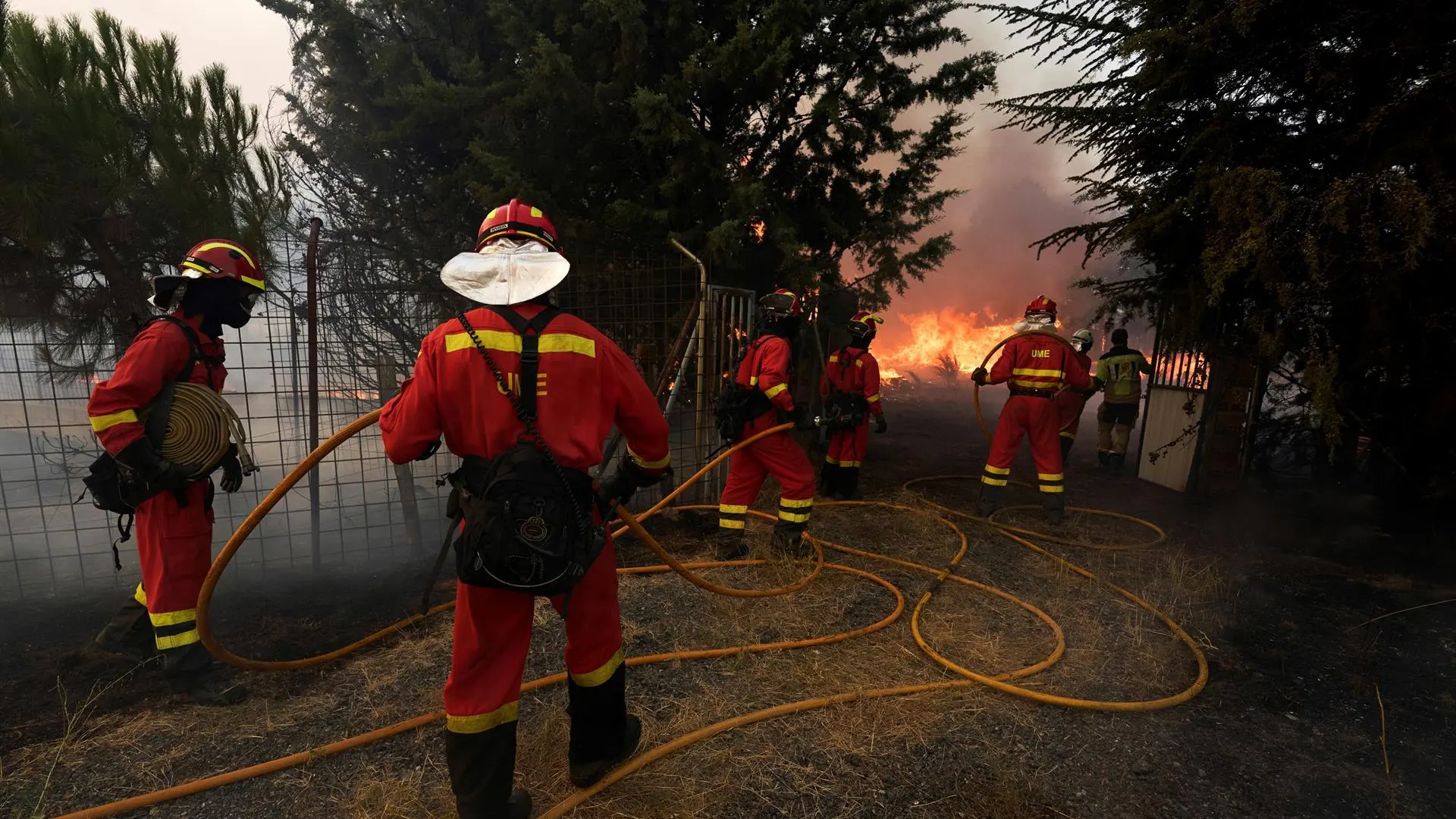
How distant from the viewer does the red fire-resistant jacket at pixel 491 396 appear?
82.0 inches

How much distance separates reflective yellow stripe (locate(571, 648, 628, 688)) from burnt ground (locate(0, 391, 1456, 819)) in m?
0.52

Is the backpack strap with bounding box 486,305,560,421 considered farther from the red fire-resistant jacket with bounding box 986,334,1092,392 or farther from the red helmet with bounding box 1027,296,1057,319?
the red helmet with bounding box 1027,296,1057,319

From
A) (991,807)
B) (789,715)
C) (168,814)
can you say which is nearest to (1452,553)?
(991,807)

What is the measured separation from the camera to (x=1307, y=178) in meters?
5.09

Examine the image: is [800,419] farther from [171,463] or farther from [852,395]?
[171,463]

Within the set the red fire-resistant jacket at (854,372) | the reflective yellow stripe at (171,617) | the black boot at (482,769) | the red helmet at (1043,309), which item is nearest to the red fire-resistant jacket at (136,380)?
the reflective yellow stripe at (171,617)

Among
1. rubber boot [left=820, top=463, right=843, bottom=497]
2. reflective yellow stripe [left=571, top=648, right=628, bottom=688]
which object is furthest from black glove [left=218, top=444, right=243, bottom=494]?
rubber boot [left=820, top=463, right=843, bottom=497]

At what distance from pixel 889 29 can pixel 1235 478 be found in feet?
21.8

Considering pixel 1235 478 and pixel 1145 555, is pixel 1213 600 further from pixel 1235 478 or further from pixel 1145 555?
pixel 1235 478

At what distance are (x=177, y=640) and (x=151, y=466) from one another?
35.7 inches

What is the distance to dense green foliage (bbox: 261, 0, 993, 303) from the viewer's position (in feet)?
19.2

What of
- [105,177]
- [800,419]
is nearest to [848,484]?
[800,419]

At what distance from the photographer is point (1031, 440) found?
6344 millimetres

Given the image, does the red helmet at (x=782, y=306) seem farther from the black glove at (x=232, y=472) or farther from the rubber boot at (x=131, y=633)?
the rubber boot at (x=131, y=633)
